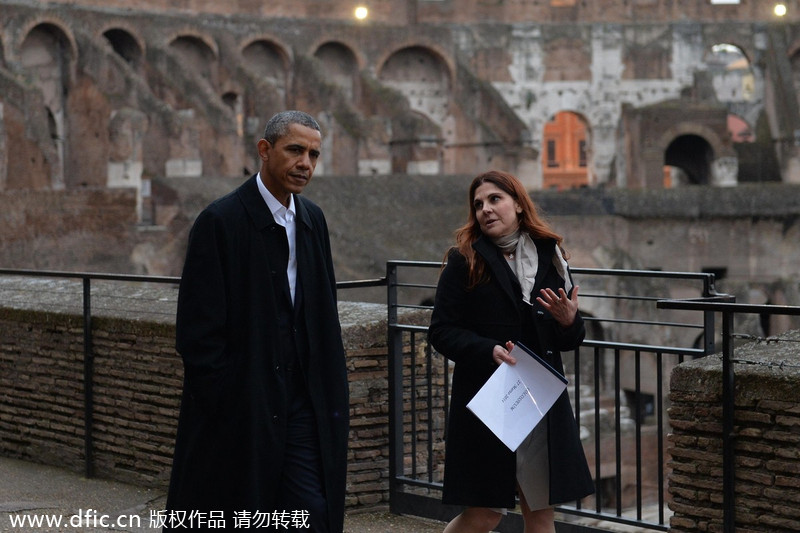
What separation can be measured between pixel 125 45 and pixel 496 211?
26.2m

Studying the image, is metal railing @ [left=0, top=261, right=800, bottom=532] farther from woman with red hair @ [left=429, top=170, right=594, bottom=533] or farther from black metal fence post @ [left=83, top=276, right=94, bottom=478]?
woman with red hair @ [left=429, top=170, right=594, bottom=533]

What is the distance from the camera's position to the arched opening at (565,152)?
55.9m

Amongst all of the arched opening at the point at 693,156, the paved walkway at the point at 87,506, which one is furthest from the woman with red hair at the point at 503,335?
the arched opening at the point at 693,156

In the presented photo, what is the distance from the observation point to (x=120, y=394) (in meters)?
6.63

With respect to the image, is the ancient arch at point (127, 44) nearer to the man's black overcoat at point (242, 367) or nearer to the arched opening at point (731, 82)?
the arched opening at point (731, 82)

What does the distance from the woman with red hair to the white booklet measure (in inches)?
1.9

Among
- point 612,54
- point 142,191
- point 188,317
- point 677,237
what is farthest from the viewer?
point 612,54

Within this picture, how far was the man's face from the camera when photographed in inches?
161

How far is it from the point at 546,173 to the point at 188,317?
173 ft

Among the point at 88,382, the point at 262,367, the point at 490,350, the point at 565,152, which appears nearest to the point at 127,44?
the point at 88,382

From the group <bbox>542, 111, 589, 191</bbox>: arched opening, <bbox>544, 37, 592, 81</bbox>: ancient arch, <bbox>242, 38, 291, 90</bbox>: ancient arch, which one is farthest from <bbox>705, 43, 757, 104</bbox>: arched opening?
<bbox>242, 38, 291, 90</bbox>: ancient arch

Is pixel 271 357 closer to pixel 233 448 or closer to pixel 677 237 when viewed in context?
pixel 233 448

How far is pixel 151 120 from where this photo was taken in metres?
26.5

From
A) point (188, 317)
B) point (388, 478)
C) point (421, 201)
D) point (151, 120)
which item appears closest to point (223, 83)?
point (151, 120)
